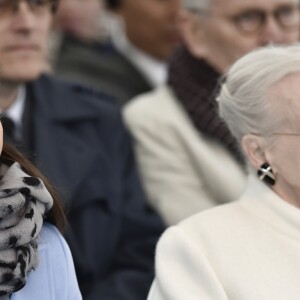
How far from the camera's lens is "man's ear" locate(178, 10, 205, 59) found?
3961mm

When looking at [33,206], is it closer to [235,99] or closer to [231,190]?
[235,99]

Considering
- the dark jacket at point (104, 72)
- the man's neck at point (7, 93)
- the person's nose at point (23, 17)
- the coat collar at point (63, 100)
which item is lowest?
the dark jacket at point (104, 72)

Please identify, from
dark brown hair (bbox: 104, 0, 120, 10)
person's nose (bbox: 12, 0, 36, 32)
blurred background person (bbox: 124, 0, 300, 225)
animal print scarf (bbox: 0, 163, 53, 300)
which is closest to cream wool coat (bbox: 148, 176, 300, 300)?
animal print scarf (bbox: 0, 163, 53, 300)

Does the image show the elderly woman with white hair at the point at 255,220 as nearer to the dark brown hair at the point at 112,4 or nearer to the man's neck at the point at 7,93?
the man's neck at the point at 7,93

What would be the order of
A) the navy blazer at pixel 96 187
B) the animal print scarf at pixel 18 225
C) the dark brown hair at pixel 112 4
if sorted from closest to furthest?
the animal print scarf at pixel 18 225 → the navy blazer at pixel 96 187 → the dark brown hair at pixel 112 4

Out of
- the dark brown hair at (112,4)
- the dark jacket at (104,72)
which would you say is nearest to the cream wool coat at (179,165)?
the dark jacket at (104,72)

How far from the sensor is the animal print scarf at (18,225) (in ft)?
7.38

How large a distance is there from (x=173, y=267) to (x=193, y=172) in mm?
1052

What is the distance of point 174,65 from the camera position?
393 cm

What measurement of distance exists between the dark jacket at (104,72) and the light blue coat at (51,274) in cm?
201

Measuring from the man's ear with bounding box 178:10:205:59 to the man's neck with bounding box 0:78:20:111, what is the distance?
2.83 feet

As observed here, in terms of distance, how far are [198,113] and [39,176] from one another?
1270 mm

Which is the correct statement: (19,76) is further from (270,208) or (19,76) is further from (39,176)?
(270,208)

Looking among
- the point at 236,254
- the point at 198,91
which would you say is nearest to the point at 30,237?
the point at 236,254
